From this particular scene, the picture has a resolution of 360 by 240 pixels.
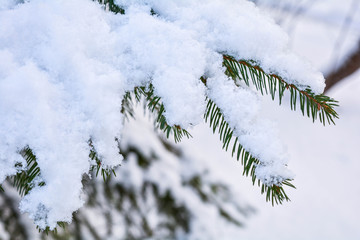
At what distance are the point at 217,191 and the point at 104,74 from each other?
96.3 inches

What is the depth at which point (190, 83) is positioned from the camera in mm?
673

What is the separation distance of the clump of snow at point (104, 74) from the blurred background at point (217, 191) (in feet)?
0.34

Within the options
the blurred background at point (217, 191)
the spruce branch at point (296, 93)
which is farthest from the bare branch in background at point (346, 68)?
the spruce branch at point (296, 93)

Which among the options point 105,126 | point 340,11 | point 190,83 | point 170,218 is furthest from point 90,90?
point 340,11

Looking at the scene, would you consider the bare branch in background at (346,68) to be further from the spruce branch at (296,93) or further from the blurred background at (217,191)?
the spruce branch at (296,93)

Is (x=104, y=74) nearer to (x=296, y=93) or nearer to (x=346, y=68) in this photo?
(x=296, y=93)

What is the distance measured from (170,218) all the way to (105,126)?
6.67 ft

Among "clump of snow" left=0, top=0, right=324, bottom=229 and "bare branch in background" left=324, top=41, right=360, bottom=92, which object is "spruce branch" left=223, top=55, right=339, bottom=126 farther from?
"bare branch in background" left=324, top=41, right=360, bottom=92

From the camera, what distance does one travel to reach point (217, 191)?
2945 mm

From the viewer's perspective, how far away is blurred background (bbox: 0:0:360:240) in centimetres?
211

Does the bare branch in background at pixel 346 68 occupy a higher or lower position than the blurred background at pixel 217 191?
higher

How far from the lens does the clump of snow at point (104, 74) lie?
0.60 meters

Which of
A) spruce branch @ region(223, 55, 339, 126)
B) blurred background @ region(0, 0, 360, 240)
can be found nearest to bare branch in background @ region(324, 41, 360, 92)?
blurred background @ region(0, 0, 360, 240)

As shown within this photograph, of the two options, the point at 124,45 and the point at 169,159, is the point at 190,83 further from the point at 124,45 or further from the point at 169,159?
the point at 169,159
